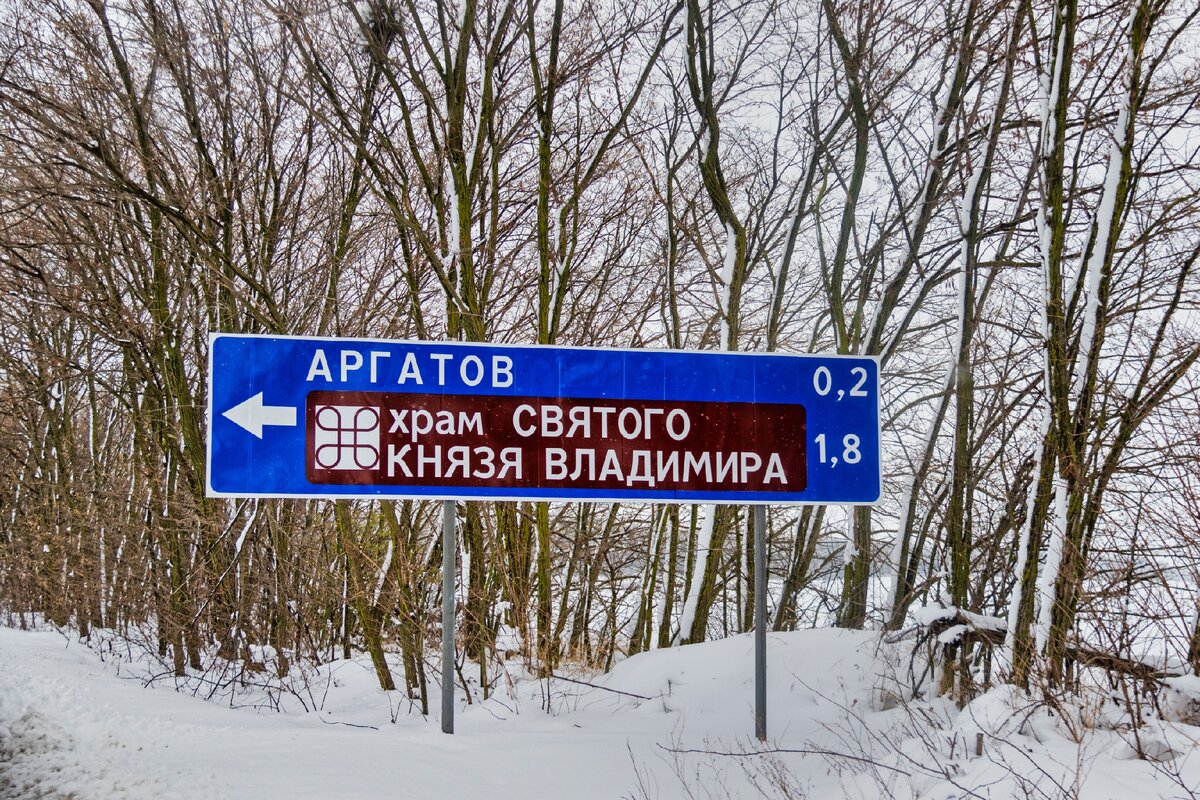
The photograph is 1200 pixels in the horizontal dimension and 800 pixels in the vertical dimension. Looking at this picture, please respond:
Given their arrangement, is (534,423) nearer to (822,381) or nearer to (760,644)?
(822,381)

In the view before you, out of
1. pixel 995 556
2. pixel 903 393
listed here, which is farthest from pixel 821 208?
pixel 995 556

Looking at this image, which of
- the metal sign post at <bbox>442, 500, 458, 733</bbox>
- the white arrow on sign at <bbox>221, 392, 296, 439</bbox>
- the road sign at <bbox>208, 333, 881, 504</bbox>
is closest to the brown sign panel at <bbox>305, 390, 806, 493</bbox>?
the road sign at <bbox>208, 333, 881, 504</bbox>

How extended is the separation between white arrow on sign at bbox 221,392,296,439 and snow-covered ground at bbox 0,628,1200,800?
64.5 inches

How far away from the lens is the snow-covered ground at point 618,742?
3.92m

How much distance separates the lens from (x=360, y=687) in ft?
30.6

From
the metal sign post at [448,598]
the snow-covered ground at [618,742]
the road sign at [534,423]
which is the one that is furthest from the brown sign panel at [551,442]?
the snow-covered ground at [618,742]

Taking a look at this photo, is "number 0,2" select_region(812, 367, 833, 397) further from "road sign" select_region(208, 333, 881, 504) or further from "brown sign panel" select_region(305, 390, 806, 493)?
"brown sign panel" select_region(305, 390, 806, 493)

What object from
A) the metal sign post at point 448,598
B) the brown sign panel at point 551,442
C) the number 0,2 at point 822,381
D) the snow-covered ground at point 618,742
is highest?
the number 0,2 at point 822,381

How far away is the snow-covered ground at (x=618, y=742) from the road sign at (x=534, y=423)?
53.3 inches

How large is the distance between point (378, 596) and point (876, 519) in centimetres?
1162

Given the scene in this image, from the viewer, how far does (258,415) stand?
16.3 feet

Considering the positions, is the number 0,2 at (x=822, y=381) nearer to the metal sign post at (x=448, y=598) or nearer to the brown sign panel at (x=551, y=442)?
the brown sign panel at (x=551, y=442)

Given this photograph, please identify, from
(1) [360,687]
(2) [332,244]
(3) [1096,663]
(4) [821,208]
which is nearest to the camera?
(3) [1096,663]

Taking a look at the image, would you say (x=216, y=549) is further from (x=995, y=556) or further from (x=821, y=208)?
(x=821, y=208)
